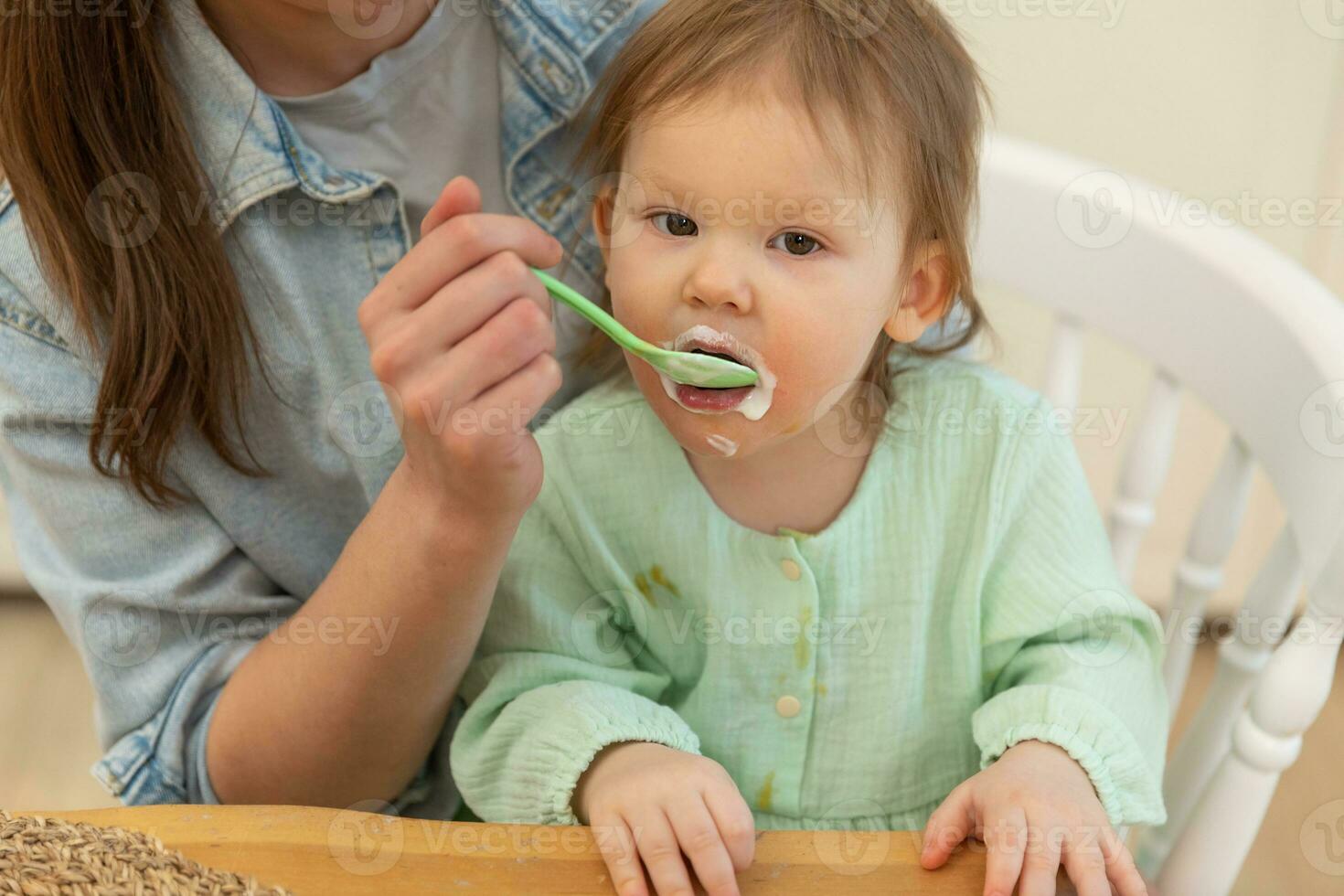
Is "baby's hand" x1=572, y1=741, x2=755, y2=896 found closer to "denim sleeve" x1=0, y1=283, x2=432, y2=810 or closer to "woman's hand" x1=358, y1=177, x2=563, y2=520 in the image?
"woman's hand" x1=358, y1=177, x2=563, y2=520

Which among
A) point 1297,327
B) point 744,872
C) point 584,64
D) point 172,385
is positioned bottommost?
point 744,872

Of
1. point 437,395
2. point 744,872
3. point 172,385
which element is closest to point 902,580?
point 744,872

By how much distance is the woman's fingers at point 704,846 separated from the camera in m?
0.68

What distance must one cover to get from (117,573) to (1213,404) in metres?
0.86

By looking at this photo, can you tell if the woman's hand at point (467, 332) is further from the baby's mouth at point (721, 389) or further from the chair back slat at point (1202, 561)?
the chair back slat at point (1202, 561)

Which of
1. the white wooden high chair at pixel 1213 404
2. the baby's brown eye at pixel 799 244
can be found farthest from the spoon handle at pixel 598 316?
the white wooden high chair at pixel 1213 404

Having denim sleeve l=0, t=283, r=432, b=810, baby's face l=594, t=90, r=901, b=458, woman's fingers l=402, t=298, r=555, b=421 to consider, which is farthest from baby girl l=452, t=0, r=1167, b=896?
denim sleeve l=0, t=283, r=432, b=810

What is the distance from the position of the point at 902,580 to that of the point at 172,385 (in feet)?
1.80

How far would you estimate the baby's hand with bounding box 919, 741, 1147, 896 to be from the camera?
696 millimetres

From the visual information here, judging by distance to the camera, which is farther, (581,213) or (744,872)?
(581,213)

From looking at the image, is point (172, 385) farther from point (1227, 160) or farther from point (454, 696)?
point (1227, 160)

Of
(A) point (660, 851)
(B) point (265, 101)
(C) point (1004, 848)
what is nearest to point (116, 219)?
(B) point (265, 101)

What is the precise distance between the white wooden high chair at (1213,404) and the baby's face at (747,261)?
0.31m

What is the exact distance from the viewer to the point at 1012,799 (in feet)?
2.45
